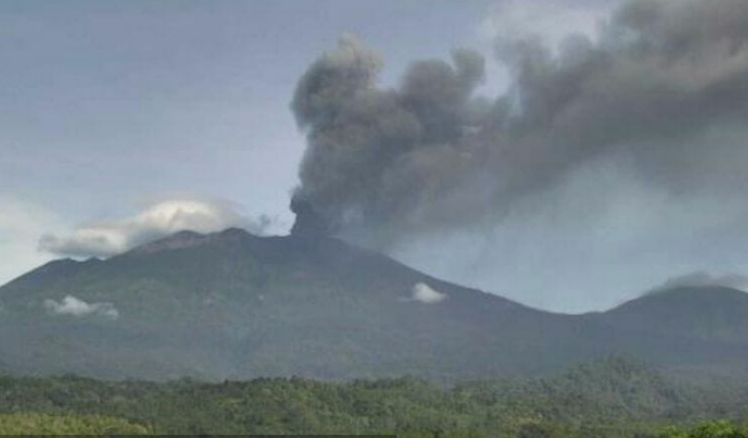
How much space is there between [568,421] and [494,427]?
25.7m

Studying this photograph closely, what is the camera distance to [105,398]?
182125 millimetres

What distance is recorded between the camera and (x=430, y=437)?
467 ft

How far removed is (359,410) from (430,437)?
44.7 meters

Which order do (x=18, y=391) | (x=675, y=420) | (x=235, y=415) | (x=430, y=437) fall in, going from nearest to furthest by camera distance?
(x=430, y=437) → (x=235, y=415) → (x=18, y=391) → (x=675, y=420)

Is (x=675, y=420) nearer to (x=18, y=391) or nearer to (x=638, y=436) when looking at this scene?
(x=638, y=436)

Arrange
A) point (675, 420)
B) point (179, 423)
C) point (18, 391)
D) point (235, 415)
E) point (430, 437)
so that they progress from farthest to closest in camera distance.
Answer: point (675, 420)
point (18, 391)
point (235, 415)
point (179, 423)
point (430, 437)

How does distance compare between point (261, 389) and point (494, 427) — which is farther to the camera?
point (261, 389)

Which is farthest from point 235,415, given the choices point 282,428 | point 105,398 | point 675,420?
point 675,420

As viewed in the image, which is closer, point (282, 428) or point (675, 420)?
point (282, 428)

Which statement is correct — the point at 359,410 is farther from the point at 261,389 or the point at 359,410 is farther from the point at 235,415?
the point at 235,415

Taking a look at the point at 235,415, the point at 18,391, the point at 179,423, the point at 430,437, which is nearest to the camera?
the point at 430,437

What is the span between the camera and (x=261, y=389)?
184 meters

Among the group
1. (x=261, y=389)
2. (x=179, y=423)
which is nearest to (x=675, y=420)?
(x=261, y=389)

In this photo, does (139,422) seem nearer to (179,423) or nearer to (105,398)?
(179,423)
